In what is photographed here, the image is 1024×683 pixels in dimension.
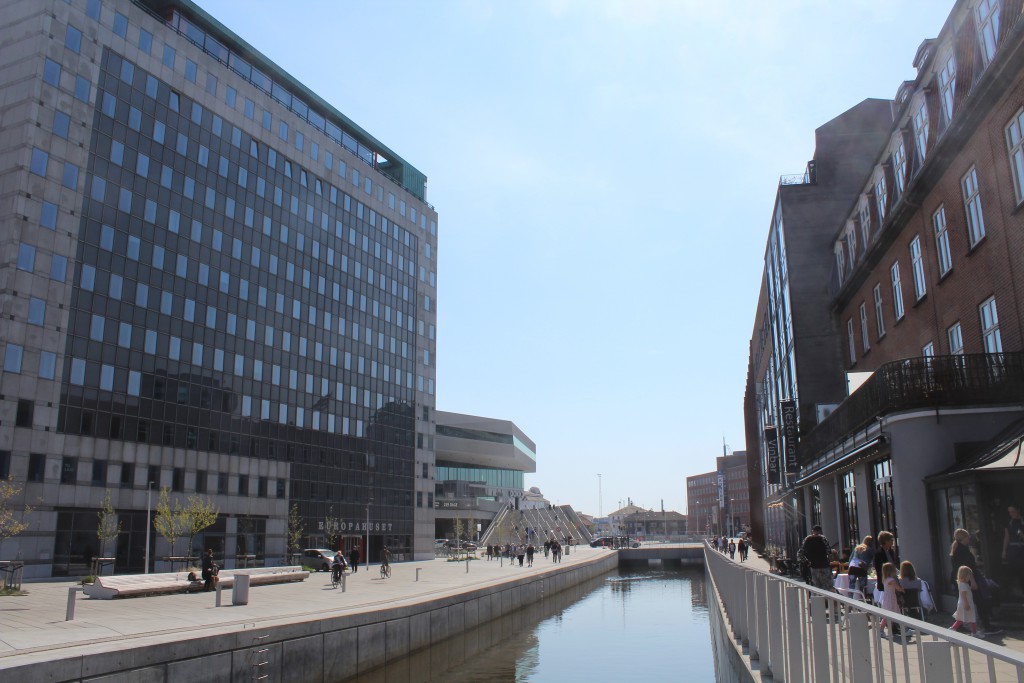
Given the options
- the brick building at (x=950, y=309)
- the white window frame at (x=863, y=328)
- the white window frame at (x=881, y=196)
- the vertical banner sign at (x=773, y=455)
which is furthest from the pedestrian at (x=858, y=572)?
the vertical banner sign at (x=773, y=455)

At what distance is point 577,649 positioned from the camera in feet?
87.8

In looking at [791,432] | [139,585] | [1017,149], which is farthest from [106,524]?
[1017,149]

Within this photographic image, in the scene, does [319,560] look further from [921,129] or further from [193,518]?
[921,129]

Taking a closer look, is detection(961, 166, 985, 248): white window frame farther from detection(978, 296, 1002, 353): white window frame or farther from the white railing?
the white railing

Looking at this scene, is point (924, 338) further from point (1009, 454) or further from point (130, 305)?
point (130, 305)

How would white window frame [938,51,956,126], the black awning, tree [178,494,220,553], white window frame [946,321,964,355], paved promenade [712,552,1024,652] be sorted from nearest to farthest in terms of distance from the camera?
paved promenade [712,552,1024,652]
the black awning
white window frame [938,51,956,126]
white window frame [946,321,964,355]
tree [178,494,220,553]

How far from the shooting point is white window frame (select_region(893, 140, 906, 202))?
2448 centimetres

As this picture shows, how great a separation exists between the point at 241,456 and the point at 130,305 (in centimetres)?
1375

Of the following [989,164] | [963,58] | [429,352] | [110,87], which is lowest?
[989,164]

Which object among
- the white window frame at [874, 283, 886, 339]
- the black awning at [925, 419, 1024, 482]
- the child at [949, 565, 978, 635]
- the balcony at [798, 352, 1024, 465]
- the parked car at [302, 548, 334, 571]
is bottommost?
the parked car at [302, 548, 334, 571]

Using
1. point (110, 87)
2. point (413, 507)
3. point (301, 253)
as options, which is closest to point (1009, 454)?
point (110, 87)

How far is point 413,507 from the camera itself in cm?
7644

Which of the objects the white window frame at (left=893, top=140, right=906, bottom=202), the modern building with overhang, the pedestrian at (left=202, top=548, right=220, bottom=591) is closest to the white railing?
the white window frame at (left=893, top=140, right=906, bottom=202)

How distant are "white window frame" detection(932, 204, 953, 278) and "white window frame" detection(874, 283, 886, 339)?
6.07 meters
